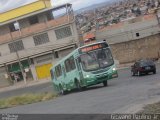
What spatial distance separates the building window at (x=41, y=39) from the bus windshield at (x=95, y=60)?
42225 millimetres

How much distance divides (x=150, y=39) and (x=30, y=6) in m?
22.1

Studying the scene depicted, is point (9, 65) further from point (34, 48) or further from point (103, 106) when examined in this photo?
point (103, 106)

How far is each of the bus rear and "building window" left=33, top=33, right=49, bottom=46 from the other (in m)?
42.1

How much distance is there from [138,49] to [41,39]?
54.4ft

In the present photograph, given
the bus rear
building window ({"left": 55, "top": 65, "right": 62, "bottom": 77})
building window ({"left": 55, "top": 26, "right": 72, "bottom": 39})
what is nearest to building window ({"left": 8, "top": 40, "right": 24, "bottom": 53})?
building window ({"left": 55, "top": 26, "right": 72, "bottom": 39})

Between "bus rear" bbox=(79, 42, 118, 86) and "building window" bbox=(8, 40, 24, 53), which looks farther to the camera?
"building window" bbox=(8, 40, 24, 53)

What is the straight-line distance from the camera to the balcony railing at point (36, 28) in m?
71.9

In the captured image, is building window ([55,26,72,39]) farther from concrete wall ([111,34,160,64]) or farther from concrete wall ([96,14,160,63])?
concrete wall ([111,34,160,64])

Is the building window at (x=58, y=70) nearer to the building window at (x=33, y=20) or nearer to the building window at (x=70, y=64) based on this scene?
the building window at (x=70, y=64)

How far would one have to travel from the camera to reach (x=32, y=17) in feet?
247

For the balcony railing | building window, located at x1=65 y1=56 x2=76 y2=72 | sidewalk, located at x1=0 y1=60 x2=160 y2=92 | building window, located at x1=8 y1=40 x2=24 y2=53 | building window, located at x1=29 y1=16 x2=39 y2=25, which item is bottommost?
sidewalk, located at x1=0 y1=60 x2=160 y2=92

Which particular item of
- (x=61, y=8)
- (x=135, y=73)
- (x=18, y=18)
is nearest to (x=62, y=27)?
(x=61, y=8)

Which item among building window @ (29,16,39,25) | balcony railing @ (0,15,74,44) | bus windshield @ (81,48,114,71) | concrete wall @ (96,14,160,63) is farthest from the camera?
building window @ (29,16,39,25)

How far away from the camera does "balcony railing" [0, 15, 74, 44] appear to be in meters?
71.9
